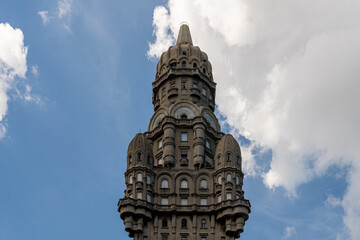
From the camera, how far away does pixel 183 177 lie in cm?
13450

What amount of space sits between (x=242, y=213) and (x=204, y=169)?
1343 centimetres

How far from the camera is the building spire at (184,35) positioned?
16812cm

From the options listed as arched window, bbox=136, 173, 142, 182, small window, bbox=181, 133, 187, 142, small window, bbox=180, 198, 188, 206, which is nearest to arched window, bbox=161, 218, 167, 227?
small window, bbox=180, 198, 188, 206

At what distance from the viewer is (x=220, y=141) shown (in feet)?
454

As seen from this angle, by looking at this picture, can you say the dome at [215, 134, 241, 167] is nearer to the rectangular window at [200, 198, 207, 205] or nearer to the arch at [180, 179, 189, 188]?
the arch at [180, 179, 189, 188]

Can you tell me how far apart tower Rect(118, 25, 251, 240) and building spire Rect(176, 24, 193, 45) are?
18623mm

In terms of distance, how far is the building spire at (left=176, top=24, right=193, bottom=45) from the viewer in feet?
552

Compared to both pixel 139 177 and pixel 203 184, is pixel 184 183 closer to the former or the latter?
pixel 203 184

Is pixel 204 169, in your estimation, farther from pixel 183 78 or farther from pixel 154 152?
pixel 183 78

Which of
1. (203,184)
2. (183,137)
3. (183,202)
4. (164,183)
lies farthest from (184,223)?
(183,137)

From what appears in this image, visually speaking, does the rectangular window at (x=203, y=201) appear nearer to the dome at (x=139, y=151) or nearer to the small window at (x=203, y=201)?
the small window at (x=203, y=201)

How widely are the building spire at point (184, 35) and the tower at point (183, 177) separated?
18.6 metres

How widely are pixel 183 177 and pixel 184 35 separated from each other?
1866 inches

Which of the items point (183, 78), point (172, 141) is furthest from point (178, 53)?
point (172, 141)
